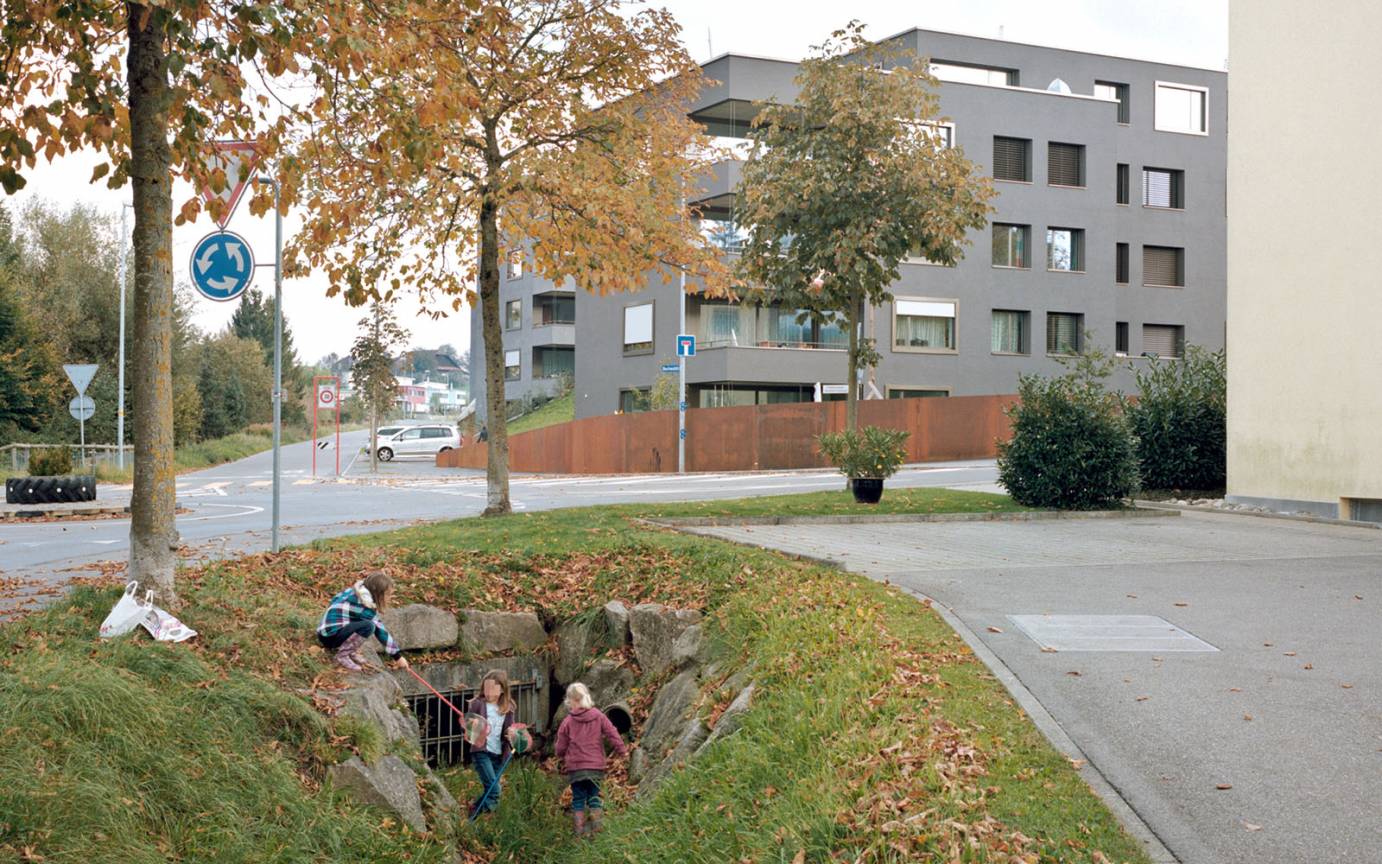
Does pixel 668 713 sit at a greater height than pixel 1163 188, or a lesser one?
lesser

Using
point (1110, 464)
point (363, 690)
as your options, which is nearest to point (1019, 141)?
point (1110, 464)

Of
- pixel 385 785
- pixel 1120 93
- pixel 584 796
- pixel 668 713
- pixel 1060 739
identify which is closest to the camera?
pixel 1060 739

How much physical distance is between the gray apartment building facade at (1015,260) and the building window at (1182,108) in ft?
0.22

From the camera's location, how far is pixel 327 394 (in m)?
41.8

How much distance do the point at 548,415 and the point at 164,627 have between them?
52711mm

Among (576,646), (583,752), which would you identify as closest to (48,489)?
(576,646)

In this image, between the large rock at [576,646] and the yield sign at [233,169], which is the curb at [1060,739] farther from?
the yield sign at [233,169]

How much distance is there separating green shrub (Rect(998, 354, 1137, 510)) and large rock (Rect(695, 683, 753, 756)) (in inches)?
451

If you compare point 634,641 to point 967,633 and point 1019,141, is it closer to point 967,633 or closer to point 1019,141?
point 967,633

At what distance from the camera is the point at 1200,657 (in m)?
7.73

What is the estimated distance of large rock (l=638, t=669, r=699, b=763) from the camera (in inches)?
347

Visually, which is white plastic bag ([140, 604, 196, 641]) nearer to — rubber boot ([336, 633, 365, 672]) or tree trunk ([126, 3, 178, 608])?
tree trunk ([126, 3, 178, 608])

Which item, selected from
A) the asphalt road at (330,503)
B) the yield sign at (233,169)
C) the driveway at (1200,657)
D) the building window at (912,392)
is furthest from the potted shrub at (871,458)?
the building window at (912,392)

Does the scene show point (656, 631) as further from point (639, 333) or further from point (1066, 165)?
point (1066, 165)
